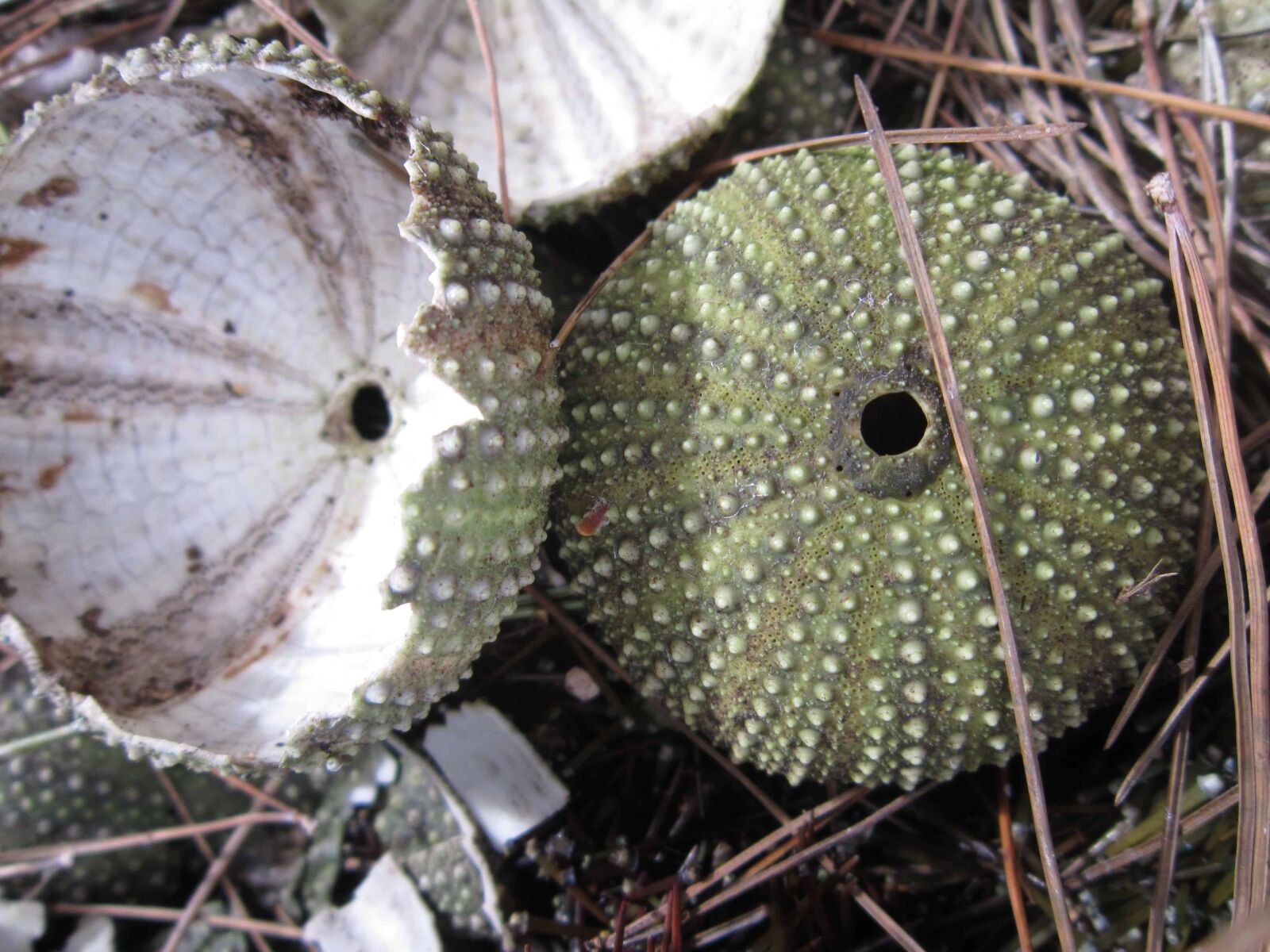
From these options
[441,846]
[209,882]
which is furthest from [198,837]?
[441,846]

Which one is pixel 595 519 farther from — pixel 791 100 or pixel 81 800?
pixel 81 800

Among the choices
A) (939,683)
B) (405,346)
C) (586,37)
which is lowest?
(939,683)

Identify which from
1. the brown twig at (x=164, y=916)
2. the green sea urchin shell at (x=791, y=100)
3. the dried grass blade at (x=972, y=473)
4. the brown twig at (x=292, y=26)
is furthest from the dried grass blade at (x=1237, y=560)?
the brown twig at (x=164, y=916)

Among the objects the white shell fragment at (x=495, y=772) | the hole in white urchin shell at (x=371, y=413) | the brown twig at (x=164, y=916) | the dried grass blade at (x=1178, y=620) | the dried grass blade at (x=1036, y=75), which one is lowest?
the brown twig at (x=164, y=916)

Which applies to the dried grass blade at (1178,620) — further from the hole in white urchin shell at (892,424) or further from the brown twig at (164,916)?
the brown twig at (164,916)

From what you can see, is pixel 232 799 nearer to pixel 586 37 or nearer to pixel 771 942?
pixel 771 942

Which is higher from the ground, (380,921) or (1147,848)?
(1147,848)

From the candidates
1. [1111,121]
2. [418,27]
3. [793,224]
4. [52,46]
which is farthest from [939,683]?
[52,46]
